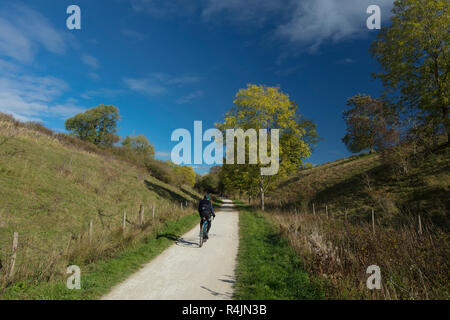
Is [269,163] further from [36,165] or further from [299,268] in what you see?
[36,165]

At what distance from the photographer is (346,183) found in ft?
84.6

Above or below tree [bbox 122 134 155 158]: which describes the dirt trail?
below

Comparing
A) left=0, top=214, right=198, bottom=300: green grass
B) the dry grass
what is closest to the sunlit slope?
left=0, top=214, right=198, bottom=300: green grass

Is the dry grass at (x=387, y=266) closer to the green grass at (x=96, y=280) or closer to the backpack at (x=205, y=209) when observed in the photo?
the backpack at (x=205, y=209)

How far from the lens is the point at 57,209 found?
40.6ft

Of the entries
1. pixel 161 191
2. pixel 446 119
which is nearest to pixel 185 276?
pixel 446 119

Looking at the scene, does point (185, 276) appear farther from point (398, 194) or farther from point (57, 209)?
point (398, 194)

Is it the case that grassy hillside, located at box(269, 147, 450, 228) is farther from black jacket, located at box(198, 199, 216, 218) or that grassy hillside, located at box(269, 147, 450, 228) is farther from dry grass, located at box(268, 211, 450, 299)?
black jacket, located at box(198, 199, 216, 218)

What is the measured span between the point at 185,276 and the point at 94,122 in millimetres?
60135

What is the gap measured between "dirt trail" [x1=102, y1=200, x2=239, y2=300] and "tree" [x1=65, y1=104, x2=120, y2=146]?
54.2 m

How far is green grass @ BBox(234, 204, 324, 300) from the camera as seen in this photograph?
487cm

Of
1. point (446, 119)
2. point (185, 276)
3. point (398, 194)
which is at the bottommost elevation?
point (185, 276)
